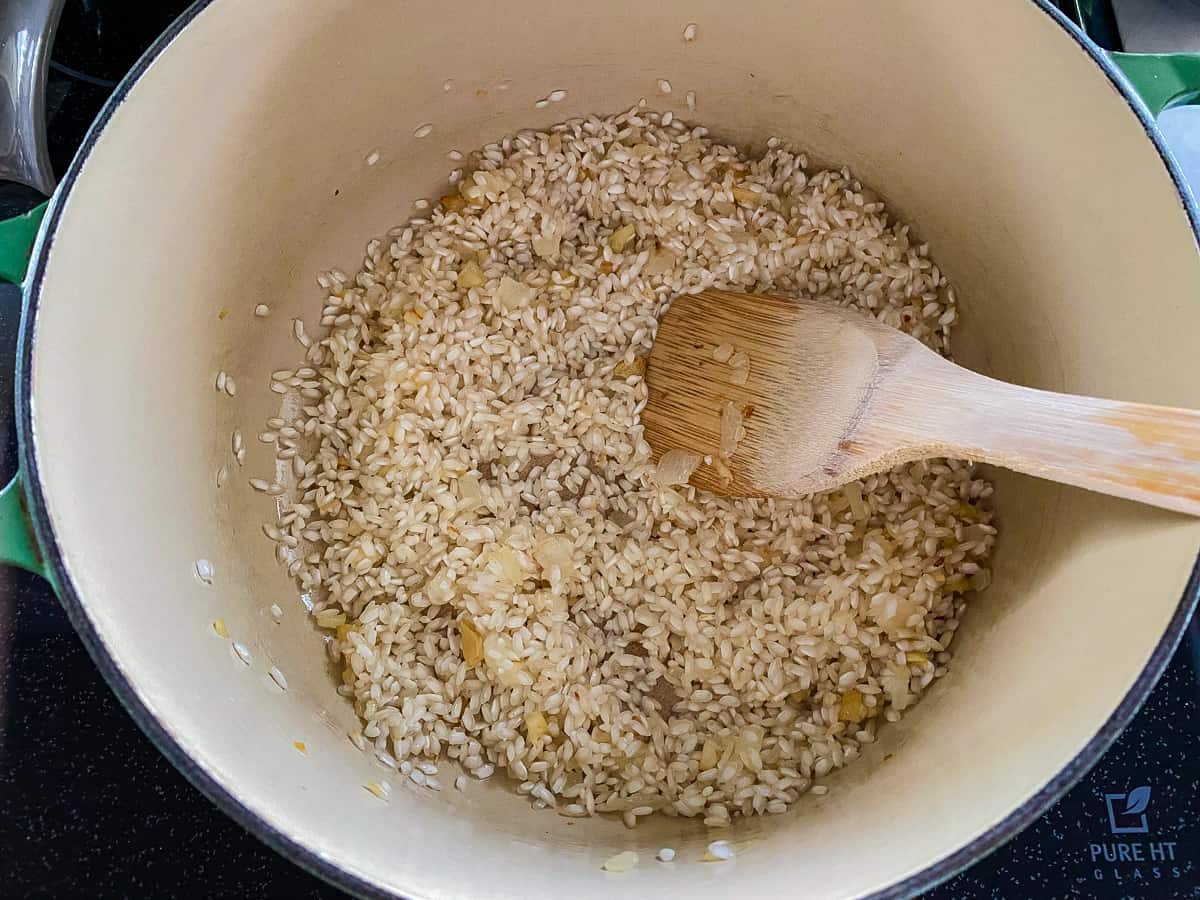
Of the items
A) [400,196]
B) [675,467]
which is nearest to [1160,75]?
[675,467]

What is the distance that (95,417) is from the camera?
1100mm

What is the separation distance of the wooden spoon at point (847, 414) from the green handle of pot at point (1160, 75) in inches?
14.5

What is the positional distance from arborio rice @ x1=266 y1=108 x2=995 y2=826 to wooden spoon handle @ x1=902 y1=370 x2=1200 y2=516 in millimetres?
292

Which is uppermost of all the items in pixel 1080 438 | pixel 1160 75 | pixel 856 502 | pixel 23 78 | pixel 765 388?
pixel 1160 75

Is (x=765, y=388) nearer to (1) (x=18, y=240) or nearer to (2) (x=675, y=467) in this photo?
(2) (x=675, y=467)

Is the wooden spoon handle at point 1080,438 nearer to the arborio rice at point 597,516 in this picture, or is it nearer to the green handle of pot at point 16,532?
the arborio rice at point 597,516

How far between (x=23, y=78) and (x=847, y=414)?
118cm

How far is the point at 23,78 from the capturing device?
4.07ft

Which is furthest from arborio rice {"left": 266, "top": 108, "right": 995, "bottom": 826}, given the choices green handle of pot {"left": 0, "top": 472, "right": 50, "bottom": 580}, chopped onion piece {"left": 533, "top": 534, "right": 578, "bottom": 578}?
green handle of pot {"left": 0, "top": 472, "right": 50, "bottom": 580}

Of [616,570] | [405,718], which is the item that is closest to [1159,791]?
[616,570]

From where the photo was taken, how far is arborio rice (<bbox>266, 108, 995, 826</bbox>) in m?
1.34

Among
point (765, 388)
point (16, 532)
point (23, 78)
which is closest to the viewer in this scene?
point (16, 532)

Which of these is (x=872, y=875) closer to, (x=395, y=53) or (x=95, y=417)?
(x=95, y=417)

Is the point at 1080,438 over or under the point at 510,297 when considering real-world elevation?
over
